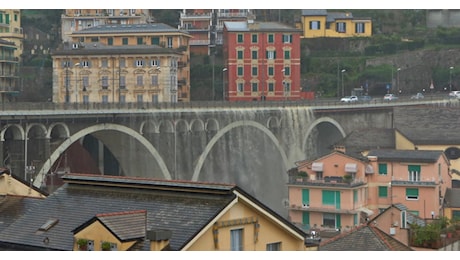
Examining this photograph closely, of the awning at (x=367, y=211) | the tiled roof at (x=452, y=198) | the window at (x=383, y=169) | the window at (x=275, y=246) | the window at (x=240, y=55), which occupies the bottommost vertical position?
the awning at (x=367, y=211)

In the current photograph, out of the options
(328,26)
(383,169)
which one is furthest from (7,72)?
(328,26)

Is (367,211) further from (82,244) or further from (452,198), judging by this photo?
(82,244)

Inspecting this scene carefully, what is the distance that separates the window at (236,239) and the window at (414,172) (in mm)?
23038

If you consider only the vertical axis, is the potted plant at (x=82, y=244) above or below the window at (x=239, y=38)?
below

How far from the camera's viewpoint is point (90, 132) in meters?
37.3

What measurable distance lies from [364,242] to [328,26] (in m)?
52.6

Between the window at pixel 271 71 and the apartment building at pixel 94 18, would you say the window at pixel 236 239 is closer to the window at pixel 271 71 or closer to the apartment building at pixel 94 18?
the window at pixel 271 71

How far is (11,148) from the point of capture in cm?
3422

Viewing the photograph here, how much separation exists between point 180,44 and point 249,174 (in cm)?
924

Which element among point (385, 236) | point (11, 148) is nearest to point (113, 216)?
point (385, 236)

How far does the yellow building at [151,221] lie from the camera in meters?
11.7

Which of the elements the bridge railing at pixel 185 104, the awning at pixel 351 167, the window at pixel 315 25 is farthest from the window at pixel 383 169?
the window at pixel 315 25

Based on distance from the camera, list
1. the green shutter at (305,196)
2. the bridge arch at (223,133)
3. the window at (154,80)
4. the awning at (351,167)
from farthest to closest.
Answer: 1. the window at (154,80)
2. the bridge arch at (223,133)
3. the awning at (351,167)
4. the green shutter at (305,196)

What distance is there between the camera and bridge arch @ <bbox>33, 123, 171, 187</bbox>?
34.0 metres
